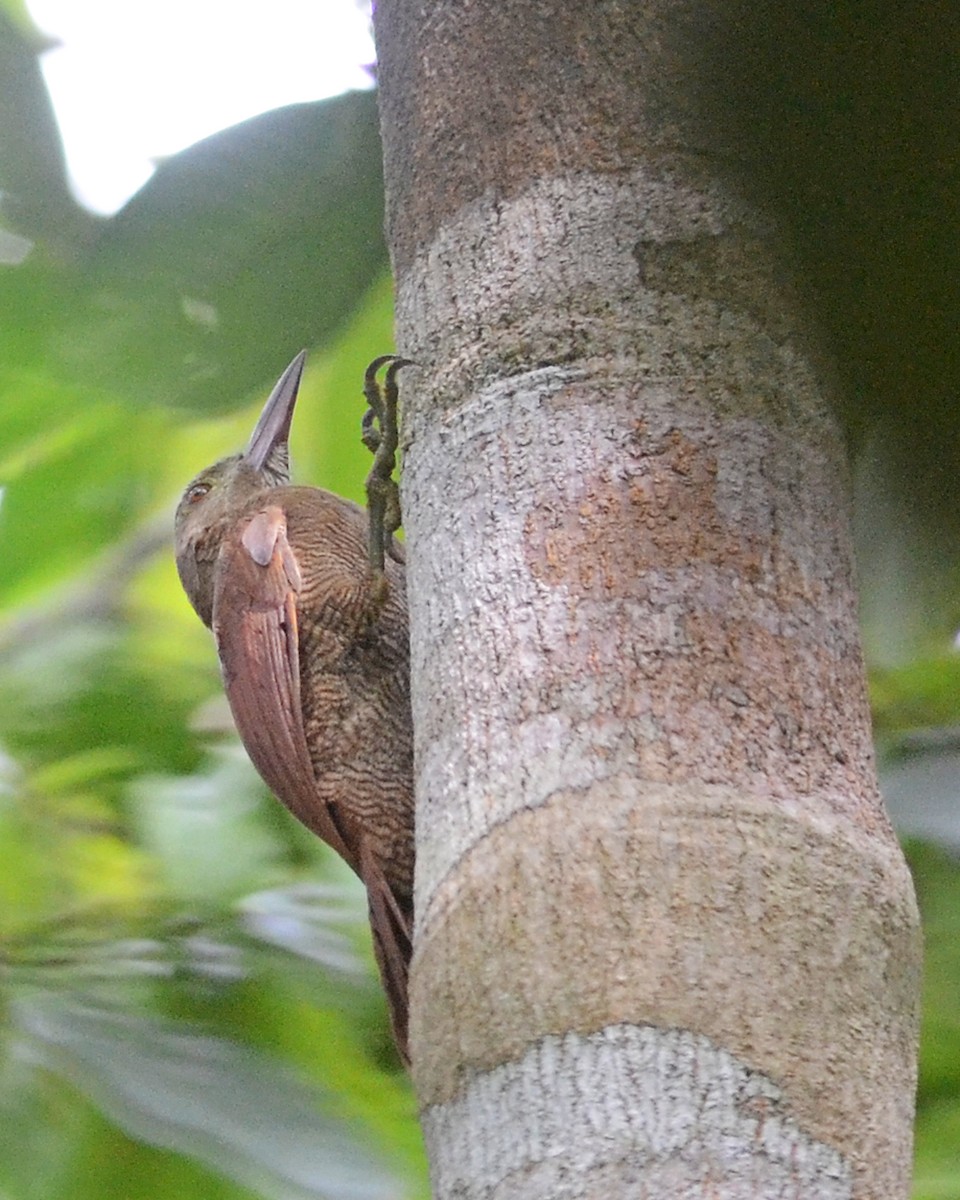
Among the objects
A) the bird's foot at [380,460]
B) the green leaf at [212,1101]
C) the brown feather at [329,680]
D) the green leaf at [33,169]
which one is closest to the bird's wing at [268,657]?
the brown feather at [329,680]

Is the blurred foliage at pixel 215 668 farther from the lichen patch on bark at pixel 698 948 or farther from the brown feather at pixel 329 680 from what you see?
the lichen patch on bark at pixel 698 948

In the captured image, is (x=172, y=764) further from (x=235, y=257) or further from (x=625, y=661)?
(x=625, y=661)

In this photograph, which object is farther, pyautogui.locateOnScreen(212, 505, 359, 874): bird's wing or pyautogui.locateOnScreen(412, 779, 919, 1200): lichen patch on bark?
pyautogui.locateOnScreen(212, 505, 359, 874): bird's wing

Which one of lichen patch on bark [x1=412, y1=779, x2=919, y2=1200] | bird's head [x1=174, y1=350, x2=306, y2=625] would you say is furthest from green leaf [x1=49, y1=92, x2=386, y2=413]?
lichen patch on bark [x1=412, y1=779, x2=919, y2=1200]

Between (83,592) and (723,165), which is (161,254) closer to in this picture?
(723,165)

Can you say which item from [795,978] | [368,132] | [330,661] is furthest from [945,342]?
[330,661]

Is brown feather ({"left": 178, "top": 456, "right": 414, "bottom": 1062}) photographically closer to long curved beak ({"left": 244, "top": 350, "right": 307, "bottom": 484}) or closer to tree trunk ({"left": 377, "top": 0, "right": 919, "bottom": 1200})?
long curved beak ({"left": 244, "top": 350, "right": 307, "bottom": 484})

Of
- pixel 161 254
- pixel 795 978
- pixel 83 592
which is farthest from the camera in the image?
pixel 83 592
